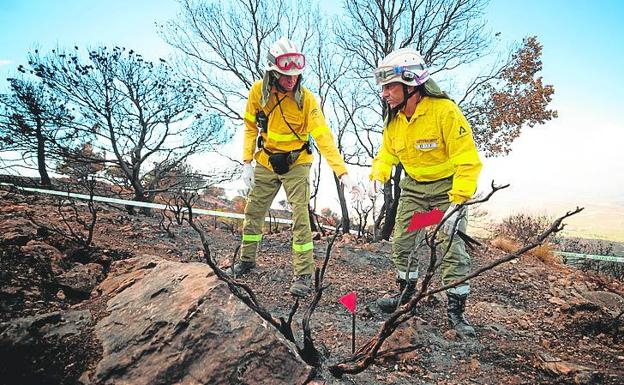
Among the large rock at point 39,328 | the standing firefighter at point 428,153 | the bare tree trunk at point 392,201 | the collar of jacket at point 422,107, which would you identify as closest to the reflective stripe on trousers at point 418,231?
the standing firefighter at point 428,153

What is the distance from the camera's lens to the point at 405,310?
140cm

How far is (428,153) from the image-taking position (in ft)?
9.55

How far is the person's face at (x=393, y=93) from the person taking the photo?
295 centimetres

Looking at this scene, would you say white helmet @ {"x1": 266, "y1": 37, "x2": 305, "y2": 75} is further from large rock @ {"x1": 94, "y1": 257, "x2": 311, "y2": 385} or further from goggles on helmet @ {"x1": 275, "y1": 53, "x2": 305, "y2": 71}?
large rock @ {"x1": 94, "y1": 257, "x2": 311, "y2": 385}

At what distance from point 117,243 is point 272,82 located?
307 centimetres

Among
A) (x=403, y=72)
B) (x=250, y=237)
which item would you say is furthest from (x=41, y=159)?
(x=403, y=72)

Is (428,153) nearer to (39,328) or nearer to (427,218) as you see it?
(427,218)

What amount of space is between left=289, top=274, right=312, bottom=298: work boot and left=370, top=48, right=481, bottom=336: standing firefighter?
0.68 m

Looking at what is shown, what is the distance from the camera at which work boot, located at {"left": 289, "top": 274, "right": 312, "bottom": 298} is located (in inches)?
125

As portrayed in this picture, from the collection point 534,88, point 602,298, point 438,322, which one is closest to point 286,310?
point 438,322

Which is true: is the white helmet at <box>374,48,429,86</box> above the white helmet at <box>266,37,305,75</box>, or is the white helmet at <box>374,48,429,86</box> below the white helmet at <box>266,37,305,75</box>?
below

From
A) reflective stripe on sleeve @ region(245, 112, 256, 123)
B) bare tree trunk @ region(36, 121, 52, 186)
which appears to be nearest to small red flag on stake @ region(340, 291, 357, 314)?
reflective stripe on sleeve @ region(245, 112, 256, 123)

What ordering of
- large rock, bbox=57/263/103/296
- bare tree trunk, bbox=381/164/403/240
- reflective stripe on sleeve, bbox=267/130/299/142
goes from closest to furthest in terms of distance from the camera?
large rock, bbox=57/263/103/296 < reflective stripe on sleeve, bbox=267/130/299/142 < bare tree trunk, bbox=381/164/403/240

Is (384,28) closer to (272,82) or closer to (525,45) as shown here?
(525,45)
